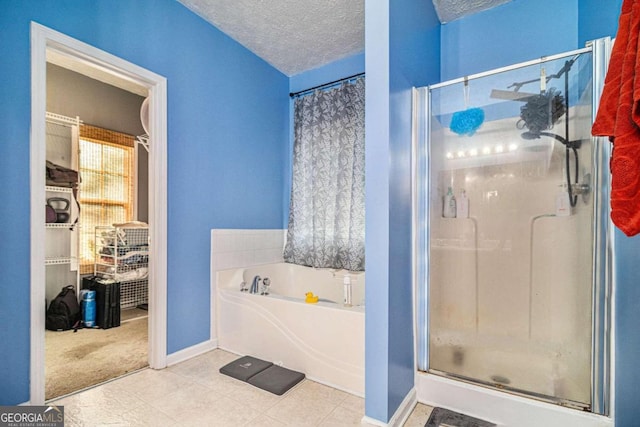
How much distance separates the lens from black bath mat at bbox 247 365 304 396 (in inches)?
72.2

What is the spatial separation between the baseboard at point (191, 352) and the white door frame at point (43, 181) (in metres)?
0.06

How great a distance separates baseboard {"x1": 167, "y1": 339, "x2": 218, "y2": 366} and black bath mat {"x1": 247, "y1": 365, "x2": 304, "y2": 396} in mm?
Result: 649

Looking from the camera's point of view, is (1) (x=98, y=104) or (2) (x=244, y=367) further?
(1) (x=98, y=104)

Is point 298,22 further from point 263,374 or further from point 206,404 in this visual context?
point 206,404

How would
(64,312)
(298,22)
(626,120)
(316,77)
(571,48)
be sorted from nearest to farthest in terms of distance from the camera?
1. (626,120)
2. (571,48)
3. (298,22)
4. (64,312)
5. (316,77)

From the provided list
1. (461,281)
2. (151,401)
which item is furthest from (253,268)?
(461,281)

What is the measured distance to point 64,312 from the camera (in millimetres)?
2896

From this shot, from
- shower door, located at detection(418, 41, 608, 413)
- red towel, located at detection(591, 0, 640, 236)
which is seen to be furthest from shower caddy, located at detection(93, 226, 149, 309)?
red towel, located at detection(591, 0, 640, 236)

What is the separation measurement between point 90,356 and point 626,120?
333 cm

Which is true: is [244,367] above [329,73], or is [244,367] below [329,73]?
below

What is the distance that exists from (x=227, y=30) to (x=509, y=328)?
3.04m

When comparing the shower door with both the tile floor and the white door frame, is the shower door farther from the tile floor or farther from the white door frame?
the white door frame

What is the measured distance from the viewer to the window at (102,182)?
11.5ft

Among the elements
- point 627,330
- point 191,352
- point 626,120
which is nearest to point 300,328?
point 191,352
